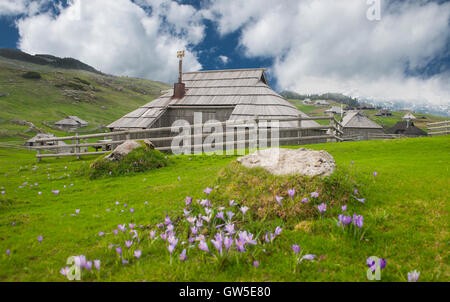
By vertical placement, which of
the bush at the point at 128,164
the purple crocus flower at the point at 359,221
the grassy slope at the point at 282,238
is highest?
the bush at the point at 128,164

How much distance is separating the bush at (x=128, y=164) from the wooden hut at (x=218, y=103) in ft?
42.7

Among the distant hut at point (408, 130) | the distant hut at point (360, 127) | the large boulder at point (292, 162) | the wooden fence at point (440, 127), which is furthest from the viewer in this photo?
the distant hut at point (408, 130)

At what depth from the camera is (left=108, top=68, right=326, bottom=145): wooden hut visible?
2391 cm

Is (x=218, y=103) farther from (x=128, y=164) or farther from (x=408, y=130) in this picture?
(x=408, y=130)

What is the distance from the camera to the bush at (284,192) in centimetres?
393

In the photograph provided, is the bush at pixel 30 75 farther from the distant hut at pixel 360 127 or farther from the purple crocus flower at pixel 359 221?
the purple crocus flower at pixel 359 221

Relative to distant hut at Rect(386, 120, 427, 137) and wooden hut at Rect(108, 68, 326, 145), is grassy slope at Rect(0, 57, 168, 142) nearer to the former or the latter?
wooden hut at Rect(108, 68, 326, 145)

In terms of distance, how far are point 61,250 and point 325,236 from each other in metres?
3.73

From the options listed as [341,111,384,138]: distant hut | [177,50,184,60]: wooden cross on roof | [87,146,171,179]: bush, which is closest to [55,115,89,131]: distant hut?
[177,50,184,60]: wooden cross on roof

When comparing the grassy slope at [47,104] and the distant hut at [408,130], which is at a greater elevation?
the grassy slope at [47,104]

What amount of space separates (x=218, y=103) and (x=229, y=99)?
1270mm

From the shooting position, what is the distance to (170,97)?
2892 centimetres

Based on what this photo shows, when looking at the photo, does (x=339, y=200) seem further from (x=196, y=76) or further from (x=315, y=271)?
(x=196, y=76)

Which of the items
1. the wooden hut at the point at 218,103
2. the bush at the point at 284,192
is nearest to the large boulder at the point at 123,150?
the bush at the point at 284,192
